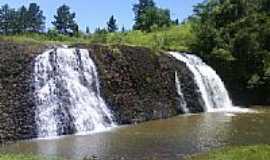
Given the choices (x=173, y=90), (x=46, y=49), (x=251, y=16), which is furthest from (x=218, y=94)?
(x=46, y=49)

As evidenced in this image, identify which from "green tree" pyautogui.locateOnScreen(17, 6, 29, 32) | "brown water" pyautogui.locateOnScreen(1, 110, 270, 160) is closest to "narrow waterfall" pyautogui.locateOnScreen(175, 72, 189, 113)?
"brown water" pyautogui.locateOnScreen(1, 110, 270, 160)

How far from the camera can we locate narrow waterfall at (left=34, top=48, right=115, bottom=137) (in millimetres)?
20828

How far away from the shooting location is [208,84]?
30672 mm

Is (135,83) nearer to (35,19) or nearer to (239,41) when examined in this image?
(239,41)

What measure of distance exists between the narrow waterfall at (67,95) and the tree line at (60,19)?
34989 mm

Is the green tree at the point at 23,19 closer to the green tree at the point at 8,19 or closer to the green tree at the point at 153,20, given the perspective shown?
the green tree at the point at 8,19

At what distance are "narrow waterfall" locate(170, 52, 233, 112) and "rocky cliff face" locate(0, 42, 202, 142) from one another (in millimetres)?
682

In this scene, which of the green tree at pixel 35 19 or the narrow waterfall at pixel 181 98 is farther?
the green tree at pixel 35 19

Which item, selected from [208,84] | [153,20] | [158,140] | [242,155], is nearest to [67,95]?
[158,140]

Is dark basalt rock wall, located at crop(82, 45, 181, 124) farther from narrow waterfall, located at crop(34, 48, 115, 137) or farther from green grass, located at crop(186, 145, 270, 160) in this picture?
green grass, located at crop(186, 145, 270, 160)

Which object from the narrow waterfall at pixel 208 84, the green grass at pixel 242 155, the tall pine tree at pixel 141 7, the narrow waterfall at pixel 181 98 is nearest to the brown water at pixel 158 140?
the green grass at pixel 242 155

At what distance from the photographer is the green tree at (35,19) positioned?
77.1 m

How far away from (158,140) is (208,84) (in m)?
13.0

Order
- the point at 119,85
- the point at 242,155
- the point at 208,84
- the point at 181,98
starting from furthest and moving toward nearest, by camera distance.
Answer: the point at 208,84, the point at 181,98, the point at 119,85, the point at 242,155
